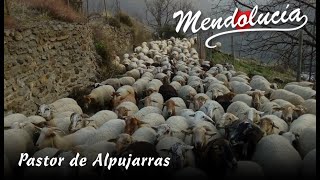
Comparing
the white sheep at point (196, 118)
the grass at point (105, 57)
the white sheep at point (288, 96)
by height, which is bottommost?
the white sheep at point (196, 118)

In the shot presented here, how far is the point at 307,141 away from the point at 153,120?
8.95ft

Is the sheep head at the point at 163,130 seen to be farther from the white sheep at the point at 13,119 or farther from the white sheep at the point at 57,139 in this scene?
the white sheep at the point at 13,119

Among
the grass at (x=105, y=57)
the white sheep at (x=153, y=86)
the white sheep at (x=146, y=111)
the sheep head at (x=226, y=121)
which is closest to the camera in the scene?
the sheep head at (x=226, y=121)

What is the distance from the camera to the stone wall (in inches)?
301

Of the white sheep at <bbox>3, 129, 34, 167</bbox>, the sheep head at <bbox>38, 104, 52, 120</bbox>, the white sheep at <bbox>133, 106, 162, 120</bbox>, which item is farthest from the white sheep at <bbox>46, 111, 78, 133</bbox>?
the white sheep at <bbox>133, 106, 162, 120</bbox>

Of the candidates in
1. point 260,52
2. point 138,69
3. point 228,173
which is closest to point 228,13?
point 260,52

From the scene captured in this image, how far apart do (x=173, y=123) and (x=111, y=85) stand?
4.48 metres

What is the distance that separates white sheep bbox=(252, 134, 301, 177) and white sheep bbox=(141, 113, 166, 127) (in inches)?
80.5

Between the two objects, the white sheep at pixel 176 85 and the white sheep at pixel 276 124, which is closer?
the white sheep at pixel 276 124

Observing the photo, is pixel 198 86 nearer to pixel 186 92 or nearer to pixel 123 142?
pixel 186 92

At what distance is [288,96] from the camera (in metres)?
8.94

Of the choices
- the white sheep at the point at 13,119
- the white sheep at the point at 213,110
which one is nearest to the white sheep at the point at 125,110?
the white sheep at the point at 213,110

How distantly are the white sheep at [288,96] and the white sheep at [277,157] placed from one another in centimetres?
284

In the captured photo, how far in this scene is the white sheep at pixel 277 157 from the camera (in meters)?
5.29
